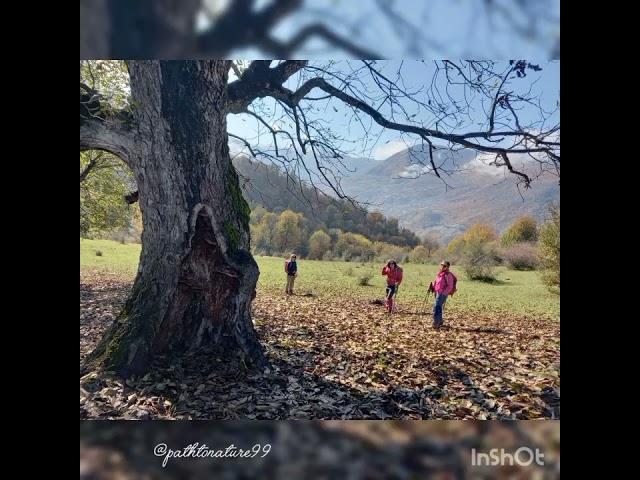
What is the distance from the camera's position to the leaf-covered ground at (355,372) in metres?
2.16

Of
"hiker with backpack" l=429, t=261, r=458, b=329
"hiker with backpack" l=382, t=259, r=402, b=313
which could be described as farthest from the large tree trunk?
"hiker with backpack" l=429, t=261, r=458, b=329

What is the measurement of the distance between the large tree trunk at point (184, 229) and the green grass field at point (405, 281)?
0.12 m

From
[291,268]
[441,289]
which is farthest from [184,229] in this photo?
[441,289]

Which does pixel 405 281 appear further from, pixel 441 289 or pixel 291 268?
pixel 291 268

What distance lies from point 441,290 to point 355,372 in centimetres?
78

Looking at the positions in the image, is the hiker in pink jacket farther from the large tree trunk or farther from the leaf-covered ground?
the large tree trunk

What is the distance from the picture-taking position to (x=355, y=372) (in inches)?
88.4

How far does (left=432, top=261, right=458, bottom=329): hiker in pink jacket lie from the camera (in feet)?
7.54

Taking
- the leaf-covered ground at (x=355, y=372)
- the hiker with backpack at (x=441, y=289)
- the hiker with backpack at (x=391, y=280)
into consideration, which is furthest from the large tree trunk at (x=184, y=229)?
the hiker with backpack at (x=441, y=289)

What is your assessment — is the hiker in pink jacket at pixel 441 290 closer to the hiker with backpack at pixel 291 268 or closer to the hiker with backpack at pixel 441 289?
the hiker with backpack at pixel 441 289

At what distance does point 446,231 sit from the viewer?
2322 mm
